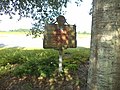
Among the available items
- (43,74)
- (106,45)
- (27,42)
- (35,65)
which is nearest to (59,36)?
(43,74)

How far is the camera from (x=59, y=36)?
7301 millimetres

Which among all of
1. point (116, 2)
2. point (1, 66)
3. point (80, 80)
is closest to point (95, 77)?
point (116, 2)

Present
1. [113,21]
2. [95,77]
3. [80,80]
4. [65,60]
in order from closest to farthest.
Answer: [113,21] < [95,77] < [80,80] < [65,60]

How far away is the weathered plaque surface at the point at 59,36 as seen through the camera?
7.23 metres

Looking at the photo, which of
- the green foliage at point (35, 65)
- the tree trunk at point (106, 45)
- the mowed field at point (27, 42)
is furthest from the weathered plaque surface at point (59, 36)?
the mowed field at point (27, 42)

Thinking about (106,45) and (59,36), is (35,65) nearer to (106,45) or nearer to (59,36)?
(59,36)

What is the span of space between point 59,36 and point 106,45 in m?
4.36

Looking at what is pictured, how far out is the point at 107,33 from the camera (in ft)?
9.71

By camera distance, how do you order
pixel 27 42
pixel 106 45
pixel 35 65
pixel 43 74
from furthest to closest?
1. pixel 27 42
2. pixel 35 65
3. pixel 43 74
4. pixel 106 45

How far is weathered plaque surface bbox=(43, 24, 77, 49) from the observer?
7.23m

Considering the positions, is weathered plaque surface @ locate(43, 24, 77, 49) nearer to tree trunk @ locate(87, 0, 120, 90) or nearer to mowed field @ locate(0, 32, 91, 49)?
tree trunk @ locate(87, 0, 120, 90)

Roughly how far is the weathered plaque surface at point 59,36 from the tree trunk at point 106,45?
4132mm

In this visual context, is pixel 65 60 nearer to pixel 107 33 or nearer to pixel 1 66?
pixel 1 66

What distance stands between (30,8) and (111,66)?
5237 mm
